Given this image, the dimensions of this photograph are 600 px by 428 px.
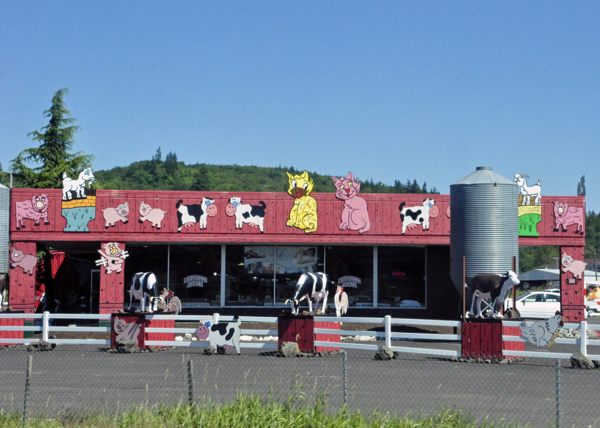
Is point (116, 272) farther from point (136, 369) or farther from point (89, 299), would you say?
point (136, 369)

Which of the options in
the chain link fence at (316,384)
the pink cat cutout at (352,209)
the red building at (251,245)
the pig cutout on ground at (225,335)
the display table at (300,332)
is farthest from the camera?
the pink cat cutout at (352,209)

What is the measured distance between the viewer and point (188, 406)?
931cm

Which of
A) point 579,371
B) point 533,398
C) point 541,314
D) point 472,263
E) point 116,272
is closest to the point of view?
point 533,398

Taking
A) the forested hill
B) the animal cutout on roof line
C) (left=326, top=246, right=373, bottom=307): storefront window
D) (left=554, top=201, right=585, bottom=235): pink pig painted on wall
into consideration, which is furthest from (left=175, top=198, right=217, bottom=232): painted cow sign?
the forested hill

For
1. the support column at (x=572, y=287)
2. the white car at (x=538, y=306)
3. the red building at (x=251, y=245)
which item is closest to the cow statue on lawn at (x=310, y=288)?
the red building at (x=251, y=245)

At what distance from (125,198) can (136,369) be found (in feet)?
38.9

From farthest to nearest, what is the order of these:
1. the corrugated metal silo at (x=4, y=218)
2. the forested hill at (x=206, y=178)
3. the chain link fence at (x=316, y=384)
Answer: the forested hill at (x=206, y=178) < the corrugated metal silo at (x=4, y=218) < the chain link fence at (x=316, y=384)

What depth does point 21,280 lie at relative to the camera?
86.1 ft

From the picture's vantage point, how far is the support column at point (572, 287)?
91.3 feet

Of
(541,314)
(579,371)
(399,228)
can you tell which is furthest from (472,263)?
(541,314)

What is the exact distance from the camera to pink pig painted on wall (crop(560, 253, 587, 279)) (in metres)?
27.9

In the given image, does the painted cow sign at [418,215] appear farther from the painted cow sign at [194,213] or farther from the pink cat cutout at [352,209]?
the painted cow sign at [194,213]

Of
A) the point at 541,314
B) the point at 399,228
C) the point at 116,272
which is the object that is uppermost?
the point at 399,228

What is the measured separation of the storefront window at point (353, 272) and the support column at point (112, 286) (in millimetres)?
8441
